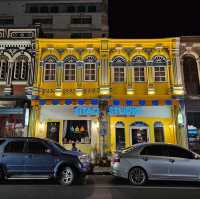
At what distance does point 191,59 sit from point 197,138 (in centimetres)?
588

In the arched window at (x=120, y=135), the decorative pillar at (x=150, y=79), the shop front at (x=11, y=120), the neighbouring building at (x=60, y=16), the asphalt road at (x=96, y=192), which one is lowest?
the asphalt road at (x=96, y=192)

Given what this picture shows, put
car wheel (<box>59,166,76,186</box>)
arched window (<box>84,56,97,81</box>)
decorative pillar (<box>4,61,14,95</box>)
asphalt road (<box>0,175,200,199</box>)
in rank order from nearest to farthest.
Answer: asphalt road (<box>0,175,200,199</box>) → car wheel (<box>59,166,76,186</box>) → decorative pillar (<box>4,61,14,95</box>) → arched window (<box>84,56,97,81</box>)

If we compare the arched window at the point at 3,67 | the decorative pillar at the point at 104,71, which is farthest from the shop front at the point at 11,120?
the decorative pillar at the point at 104,71

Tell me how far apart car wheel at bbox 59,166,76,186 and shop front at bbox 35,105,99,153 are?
755 cm

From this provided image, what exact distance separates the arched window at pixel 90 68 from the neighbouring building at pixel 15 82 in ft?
12.8

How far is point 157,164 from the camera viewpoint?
916 cm

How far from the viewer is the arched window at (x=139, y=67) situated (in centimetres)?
1795

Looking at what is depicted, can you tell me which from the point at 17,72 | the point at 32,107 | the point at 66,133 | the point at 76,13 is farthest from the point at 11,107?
the point at 76,13

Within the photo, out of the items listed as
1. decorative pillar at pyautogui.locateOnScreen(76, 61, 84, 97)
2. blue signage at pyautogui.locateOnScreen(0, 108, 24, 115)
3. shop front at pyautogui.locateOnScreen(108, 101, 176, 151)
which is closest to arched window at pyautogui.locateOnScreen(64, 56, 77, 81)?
decorative pillar at pyautogui.locateOnScreen(76, 61, 84, 97)

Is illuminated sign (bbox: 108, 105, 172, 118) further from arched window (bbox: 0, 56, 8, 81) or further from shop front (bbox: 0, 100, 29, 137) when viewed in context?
arched window (bbox: 0, 56, 8, 81)

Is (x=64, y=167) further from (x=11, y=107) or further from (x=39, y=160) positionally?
(x=11, y=107)

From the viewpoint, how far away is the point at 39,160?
363 inches

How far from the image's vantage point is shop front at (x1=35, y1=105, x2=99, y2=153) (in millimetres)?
16844

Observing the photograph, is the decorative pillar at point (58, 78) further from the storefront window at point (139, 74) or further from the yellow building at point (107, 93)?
the storefront window at point (139, 74)
